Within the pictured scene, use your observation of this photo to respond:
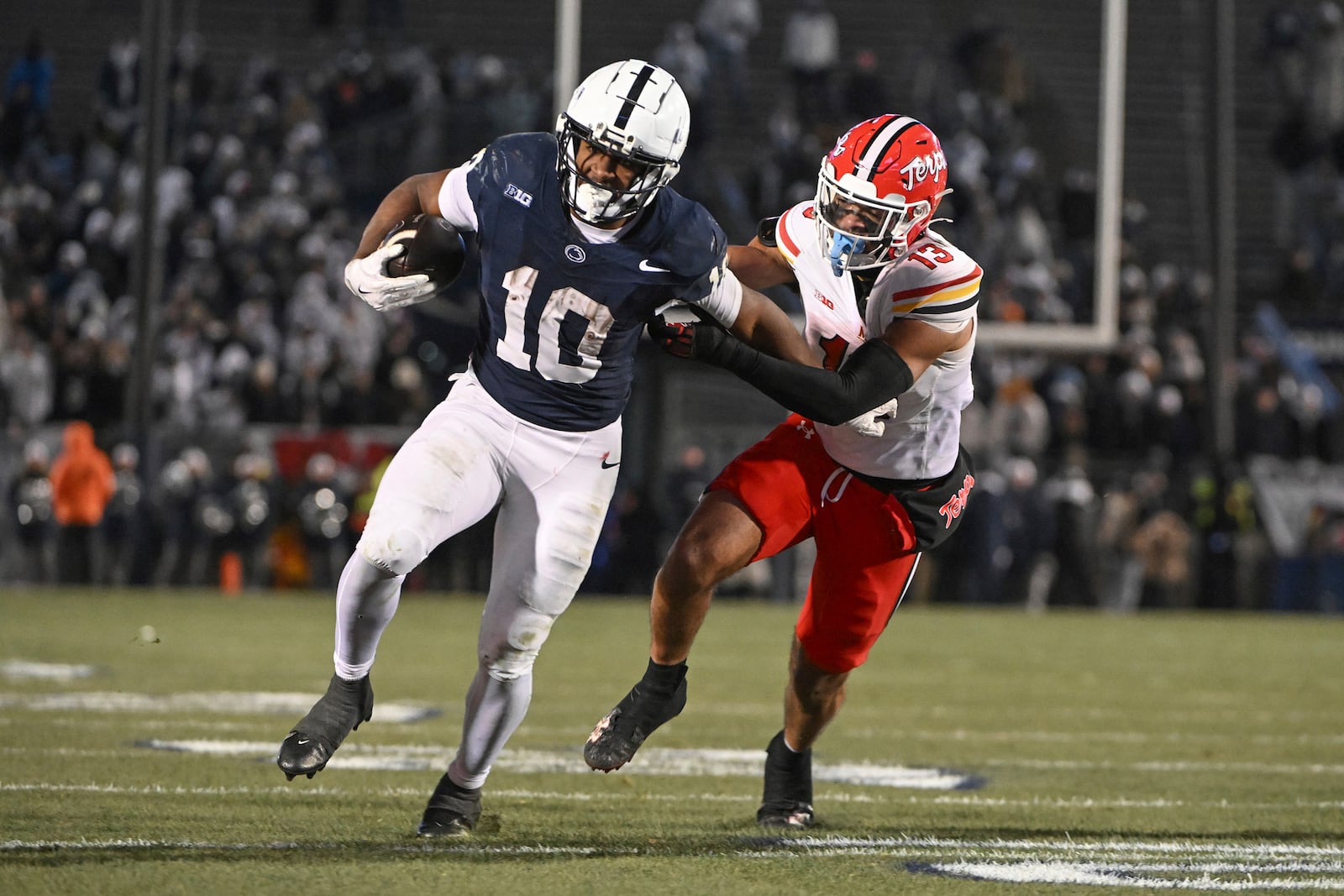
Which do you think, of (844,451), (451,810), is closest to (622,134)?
(844,451)

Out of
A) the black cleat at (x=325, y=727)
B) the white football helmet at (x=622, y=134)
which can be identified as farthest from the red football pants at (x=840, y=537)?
the black cleat at (x=325, y=727)

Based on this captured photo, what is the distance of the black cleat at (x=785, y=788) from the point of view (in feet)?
16.1

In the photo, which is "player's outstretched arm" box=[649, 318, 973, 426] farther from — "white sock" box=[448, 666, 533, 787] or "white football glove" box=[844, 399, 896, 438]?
"white sock" box=[448, 666, 533, 787]

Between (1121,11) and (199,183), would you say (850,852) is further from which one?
(199,183)

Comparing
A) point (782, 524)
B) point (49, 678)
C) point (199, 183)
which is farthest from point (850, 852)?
point (199, 183)

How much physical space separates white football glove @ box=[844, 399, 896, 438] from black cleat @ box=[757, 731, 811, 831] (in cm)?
99

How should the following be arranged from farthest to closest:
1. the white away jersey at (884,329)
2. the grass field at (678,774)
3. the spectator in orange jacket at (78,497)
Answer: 1. the spectator in orange jacket at (78,497)
2. the white away jersey at (884,329)
3. the grass field at (678,774)

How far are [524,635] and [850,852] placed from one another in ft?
3.01

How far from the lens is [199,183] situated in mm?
17625

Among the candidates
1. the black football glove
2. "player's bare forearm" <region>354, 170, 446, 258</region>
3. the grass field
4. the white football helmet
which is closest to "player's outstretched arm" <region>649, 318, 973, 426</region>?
the black football glove

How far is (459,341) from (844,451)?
1087cm

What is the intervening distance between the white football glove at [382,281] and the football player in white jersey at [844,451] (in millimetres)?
840

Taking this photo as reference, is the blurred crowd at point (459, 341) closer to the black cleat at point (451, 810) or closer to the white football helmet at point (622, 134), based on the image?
the white football helmet at point (622, 134)

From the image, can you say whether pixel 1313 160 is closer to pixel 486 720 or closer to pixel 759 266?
pixel 759 266
